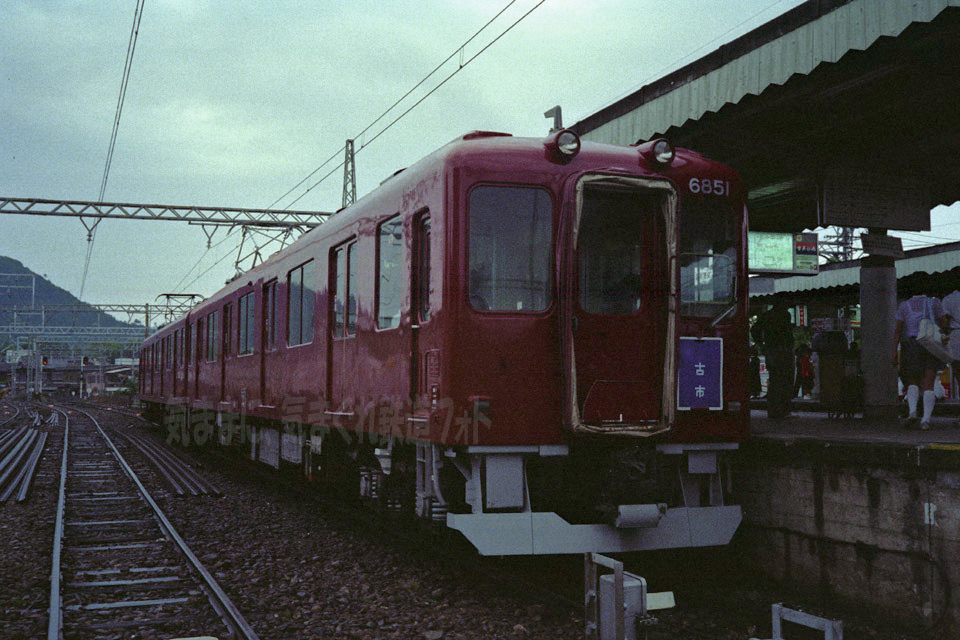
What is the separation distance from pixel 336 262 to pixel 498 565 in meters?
3.28

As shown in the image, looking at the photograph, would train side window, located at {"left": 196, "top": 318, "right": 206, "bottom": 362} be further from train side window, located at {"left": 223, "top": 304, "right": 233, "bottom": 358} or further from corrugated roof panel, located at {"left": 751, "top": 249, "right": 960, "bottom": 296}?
corrugated roof panel, located at {"left": 751, "top": 249, "right": 960, "bottom": 296}

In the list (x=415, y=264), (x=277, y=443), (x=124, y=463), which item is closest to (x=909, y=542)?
(x=415, y=264)

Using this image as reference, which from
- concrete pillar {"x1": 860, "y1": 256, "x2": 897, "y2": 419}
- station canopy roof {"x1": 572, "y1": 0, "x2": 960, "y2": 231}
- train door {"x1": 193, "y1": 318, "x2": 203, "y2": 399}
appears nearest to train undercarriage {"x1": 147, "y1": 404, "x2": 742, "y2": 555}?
station canopy roof {"x1": 572, "y1": 0, "x2": 960, "y2": 231}

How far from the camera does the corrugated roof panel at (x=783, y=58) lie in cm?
654

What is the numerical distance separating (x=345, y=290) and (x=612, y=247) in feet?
9.26

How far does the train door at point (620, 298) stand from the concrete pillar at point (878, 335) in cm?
550

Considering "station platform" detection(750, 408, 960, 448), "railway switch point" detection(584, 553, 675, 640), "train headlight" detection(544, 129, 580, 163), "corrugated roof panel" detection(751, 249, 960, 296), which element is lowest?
"railway switch point" detection(584, 553, 675, 640)

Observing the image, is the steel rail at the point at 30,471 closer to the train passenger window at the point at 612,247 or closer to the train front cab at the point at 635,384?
the train front cab at the point at 635,384

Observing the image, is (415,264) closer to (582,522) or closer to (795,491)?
(582,522)

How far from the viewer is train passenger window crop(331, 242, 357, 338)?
8.04m

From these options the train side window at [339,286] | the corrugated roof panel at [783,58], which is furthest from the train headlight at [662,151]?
the train side window at [339,286]

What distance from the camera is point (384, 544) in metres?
8.06

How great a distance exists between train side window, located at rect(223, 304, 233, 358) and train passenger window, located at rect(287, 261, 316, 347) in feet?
12.5

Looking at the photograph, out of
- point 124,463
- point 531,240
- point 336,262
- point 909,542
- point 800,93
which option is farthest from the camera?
point 124,463
